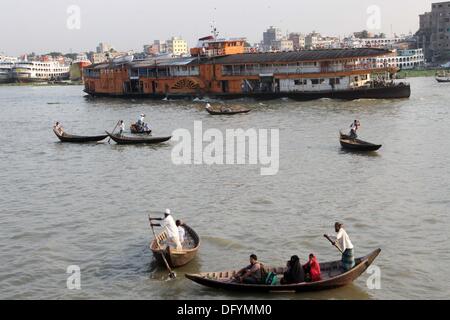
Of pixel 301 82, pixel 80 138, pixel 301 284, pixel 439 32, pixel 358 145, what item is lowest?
pixel 301 284

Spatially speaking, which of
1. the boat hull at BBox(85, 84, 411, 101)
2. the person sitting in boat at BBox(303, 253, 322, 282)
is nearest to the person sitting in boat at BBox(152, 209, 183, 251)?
Answer: the person sitting in boat at BBox(303, 253, 322, 282)

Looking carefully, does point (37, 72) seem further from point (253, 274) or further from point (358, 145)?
point (253, 274)

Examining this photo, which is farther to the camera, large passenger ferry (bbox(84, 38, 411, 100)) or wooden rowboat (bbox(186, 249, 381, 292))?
large passenger ferry (bbox(84, 38, 411, 100))

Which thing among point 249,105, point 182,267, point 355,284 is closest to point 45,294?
point 182,267

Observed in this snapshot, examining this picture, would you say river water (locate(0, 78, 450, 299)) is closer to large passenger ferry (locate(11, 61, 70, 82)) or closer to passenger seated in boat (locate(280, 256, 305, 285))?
passenger seated in boat (locate(280, 256, 305, 285))

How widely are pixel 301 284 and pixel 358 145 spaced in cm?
1817

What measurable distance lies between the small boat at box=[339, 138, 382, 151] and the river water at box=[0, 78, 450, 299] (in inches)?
20.4

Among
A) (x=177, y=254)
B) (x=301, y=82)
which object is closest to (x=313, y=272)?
(x=177, y=254)

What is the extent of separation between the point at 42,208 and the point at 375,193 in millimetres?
12819

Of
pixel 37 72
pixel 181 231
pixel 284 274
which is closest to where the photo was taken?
pixel 284 274

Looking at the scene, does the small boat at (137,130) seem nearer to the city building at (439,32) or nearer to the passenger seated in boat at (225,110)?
the passenger seated in boat at (225,110)

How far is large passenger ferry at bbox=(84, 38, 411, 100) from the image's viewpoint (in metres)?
59.7

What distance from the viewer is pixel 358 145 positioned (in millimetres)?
30734
